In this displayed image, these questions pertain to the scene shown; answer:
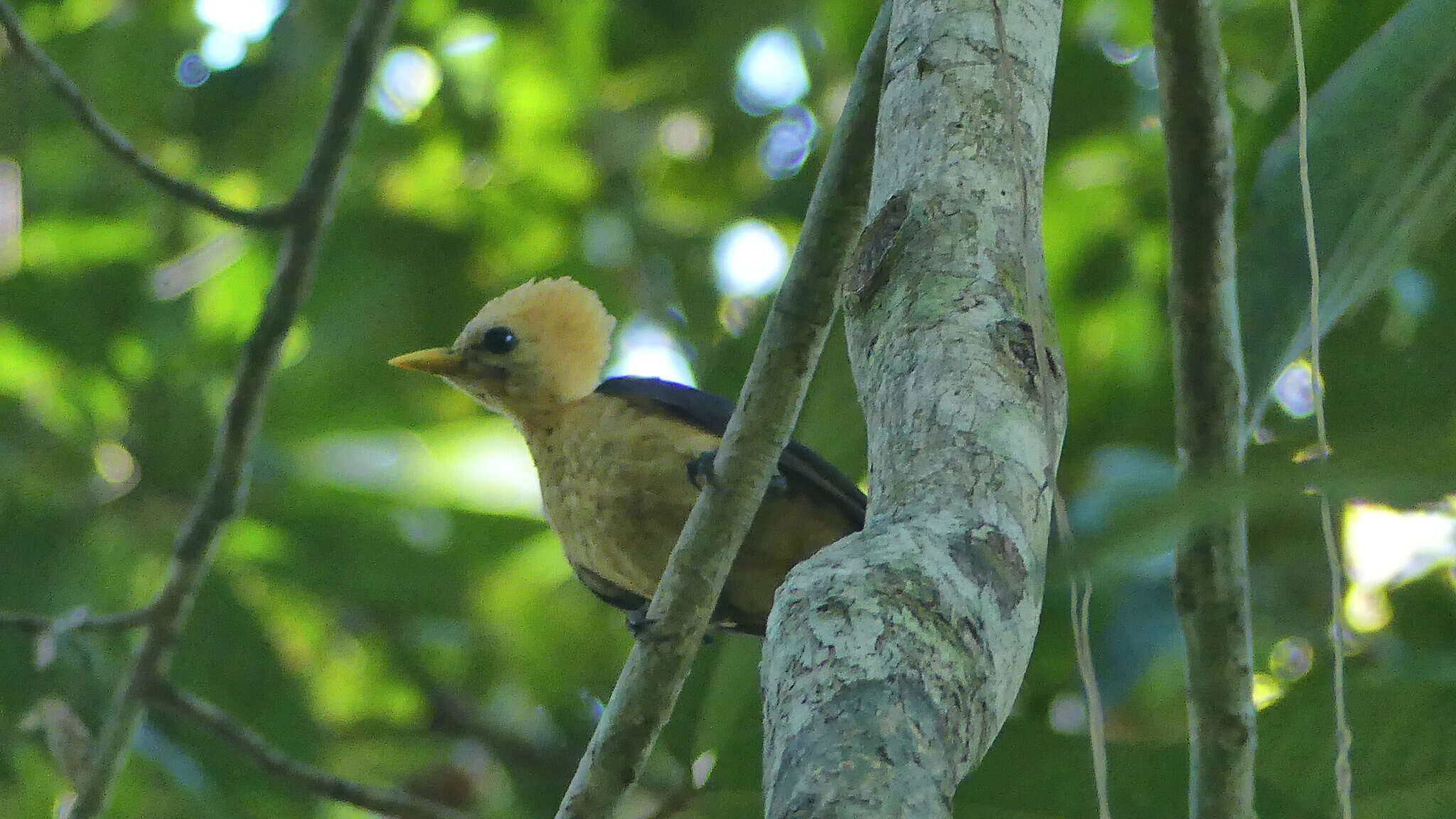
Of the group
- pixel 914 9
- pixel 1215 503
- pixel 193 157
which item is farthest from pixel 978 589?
pixel 193 157

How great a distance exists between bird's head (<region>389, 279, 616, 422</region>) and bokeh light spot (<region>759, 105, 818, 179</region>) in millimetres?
1883

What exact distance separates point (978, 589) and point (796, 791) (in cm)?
26

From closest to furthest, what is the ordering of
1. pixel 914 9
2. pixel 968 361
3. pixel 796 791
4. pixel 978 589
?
pixel 796 791
pixel 978 589
pixel 968 361
pixel 914 9

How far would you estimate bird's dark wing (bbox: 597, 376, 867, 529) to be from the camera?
3465 millimetres

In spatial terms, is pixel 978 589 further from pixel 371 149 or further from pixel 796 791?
pixel 371 149

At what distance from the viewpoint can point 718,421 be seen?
3.65m

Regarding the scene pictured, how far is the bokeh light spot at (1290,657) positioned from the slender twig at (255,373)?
2.95 m

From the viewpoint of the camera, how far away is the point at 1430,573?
4.54 metres

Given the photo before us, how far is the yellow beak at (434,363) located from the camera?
4168 mm

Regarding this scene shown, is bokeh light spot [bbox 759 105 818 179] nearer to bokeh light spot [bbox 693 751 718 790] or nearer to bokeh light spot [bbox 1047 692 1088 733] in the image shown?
bokeh light spot [bbox 1047 692 1088 733]

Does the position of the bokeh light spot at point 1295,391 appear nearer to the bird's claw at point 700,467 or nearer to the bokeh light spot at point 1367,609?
the bokeh light spot at point 1367,609

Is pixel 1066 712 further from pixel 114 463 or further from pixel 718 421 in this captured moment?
pixel 114 463

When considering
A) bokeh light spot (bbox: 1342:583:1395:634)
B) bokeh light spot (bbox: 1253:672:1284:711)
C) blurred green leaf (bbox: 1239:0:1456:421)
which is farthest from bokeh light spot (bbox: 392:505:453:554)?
blurred green leaf (bbox: 1239:0:1456:421)

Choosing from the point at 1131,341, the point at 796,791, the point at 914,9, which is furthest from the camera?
the point at 1131,341
